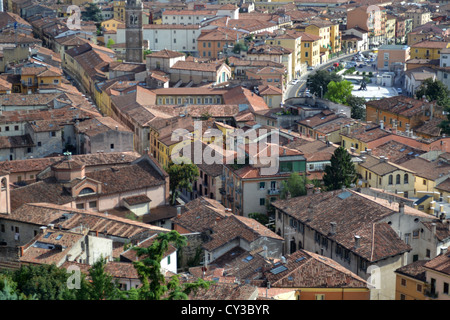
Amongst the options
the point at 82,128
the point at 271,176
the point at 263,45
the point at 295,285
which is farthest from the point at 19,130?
the point at 263,45

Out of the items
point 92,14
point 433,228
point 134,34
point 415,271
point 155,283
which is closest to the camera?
point 155,283

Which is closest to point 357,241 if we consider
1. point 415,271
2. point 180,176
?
point 415,271

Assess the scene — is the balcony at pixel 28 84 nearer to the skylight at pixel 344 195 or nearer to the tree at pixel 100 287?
the skylight at pixel 344 195

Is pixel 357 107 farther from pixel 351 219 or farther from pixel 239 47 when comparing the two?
pixel 351 219

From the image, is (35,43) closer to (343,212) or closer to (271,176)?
(271,176)

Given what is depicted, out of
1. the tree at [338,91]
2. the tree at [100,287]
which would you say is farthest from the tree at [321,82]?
the tree at [100,287]
